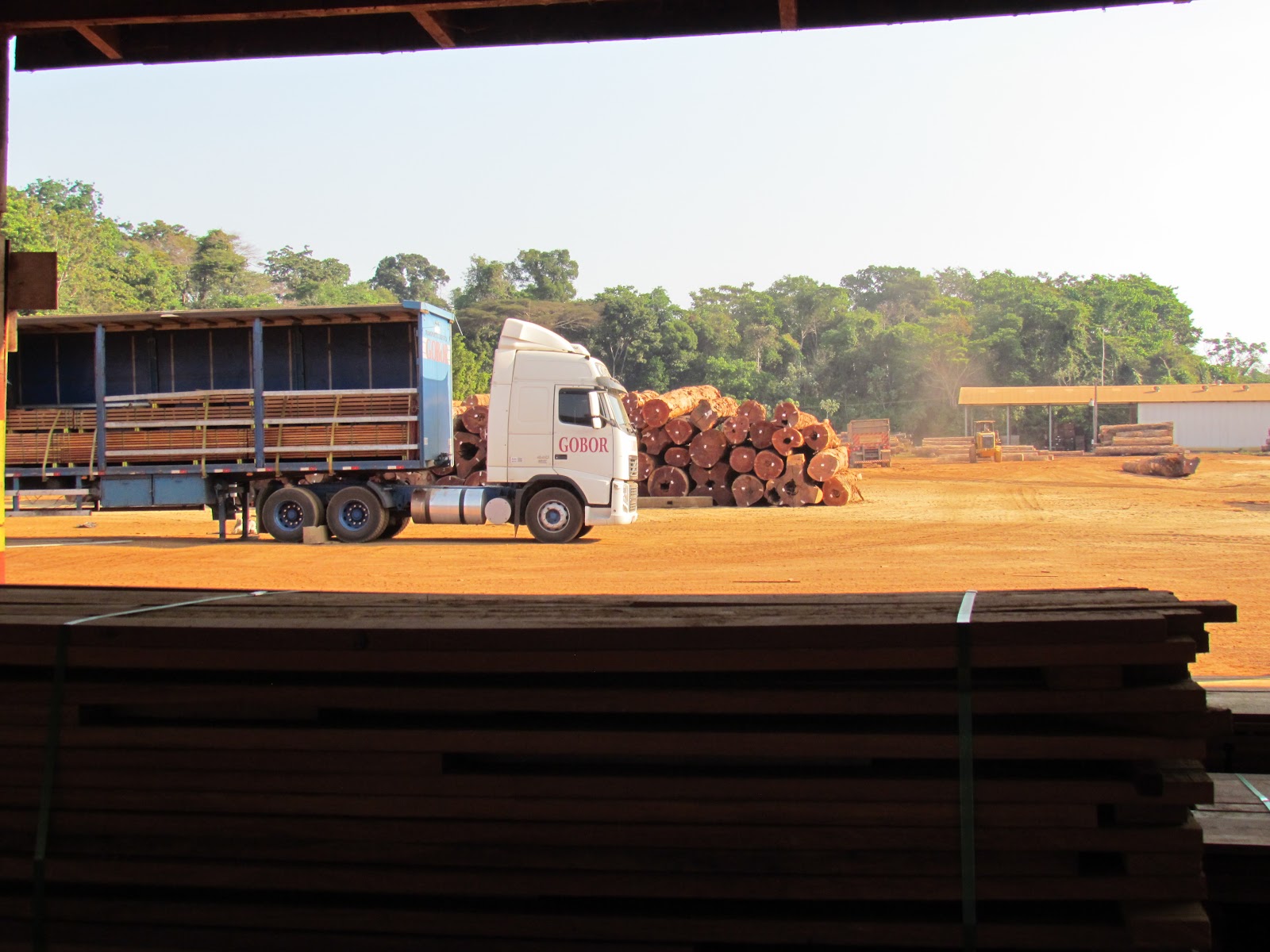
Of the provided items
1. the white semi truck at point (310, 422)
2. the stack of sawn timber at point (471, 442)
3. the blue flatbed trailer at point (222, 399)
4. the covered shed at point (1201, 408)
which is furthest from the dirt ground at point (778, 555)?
the covered shed at point (1201, 408)

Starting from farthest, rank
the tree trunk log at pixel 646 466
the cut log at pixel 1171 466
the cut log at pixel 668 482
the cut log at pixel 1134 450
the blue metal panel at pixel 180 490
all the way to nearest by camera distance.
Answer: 1. the cut log at pixel 1134 450
2. the cut log at pixel 1171 466
3. the tree trunk log at pixel 646 466
4. the cut log at pixel 668 482
5. the blue metal panel at pixel 180 490

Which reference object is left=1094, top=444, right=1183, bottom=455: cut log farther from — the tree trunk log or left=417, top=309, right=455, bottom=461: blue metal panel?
left=417, top=309, right=455, bottom=461: blue metal panel

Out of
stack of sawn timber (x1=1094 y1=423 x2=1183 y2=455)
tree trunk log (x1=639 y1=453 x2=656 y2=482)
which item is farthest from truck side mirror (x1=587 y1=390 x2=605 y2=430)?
stack of sawn timber (x1=1094 y1=423 x2=1183 y2=455)

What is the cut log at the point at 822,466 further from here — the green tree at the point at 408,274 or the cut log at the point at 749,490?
the green tree at the point at 408,274

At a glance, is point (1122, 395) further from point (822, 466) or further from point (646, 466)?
point (646, 466)

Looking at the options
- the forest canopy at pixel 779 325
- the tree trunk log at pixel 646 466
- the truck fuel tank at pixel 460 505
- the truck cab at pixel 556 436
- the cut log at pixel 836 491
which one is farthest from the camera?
the forest canopy at pixel 779 325

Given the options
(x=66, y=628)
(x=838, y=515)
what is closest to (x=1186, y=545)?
(x=838, y=515)

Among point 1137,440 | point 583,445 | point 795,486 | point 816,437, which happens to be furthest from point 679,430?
point 1137,440

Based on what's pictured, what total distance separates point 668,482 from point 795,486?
117 inches

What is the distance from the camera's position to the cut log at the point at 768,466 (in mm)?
26953

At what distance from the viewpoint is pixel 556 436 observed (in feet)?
59.9

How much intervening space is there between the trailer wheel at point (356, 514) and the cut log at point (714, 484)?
10132 millimetres

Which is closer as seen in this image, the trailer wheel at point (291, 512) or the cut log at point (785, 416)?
the trailer wheel at point (291, 512)

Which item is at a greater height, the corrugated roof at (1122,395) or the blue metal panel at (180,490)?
the corrugated roof at (1122,395)
